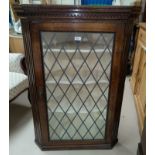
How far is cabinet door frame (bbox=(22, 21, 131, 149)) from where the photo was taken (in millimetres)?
1145

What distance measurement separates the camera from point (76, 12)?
3.58 ft

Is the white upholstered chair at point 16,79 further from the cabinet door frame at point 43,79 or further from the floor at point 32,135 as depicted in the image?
the cabinet door frame at point 43,79

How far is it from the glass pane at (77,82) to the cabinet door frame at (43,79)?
4cm

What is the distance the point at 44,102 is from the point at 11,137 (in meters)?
0.69

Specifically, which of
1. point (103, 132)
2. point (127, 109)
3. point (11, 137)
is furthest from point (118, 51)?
point (11, 137)

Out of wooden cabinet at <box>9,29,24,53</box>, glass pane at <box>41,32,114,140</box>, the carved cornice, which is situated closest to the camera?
the carved cornice

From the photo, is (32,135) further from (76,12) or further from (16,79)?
(76,12)

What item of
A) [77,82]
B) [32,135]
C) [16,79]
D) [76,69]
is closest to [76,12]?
A: [76,69]

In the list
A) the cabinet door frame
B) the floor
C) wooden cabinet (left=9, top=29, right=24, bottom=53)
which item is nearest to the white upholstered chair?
the floor

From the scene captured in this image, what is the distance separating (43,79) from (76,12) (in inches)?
21.0

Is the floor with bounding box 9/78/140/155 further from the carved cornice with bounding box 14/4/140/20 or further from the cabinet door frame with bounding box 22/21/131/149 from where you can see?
the carved cornice with bounding box 14/4/140/20

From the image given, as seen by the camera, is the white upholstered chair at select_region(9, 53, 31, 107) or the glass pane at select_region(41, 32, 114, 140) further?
the white upholstered chair at select_region(9, 53, 31, 107)

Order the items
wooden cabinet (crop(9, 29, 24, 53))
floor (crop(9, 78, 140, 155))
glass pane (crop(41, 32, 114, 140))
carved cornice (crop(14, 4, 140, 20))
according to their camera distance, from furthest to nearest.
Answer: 1. wooden cabinet (crop(9, 29, 24, 53))
2. floor (crop(9, 78, 140, 155))
3. glass pane (crop(41, 32, 114, 140))
4. carved cornice (crop(14, 4, 140, 20))
